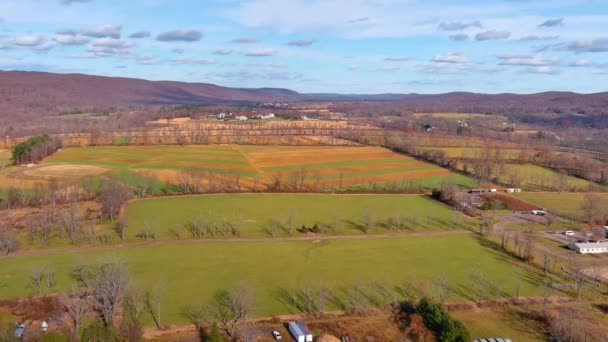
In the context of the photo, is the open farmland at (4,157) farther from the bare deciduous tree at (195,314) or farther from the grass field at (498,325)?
the grass field at (498,325)

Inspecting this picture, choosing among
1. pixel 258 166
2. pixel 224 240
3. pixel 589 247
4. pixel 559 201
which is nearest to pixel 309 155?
pixel 258 166

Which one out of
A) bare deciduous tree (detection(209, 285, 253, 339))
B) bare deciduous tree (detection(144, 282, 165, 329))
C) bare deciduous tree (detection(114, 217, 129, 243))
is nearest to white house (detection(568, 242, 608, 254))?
bare deciduous tree (detection(209, 285, 253, 339))

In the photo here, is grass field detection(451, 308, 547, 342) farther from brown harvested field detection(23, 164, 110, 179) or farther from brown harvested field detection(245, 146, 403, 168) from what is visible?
brown harvested field detection(23, 164, 110, 179)

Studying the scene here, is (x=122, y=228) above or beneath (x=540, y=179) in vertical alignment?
beneath

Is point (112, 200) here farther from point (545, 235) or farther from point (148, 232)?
point (545, 235)

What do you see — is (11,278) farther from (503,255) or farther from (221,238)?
(503,255)

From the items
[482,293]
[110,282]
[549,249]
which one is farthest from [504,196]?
[110,282]

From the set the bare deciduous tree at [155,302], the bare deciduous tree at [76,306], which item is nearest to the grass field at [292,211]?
the bare deciduous tree at [155,302]
